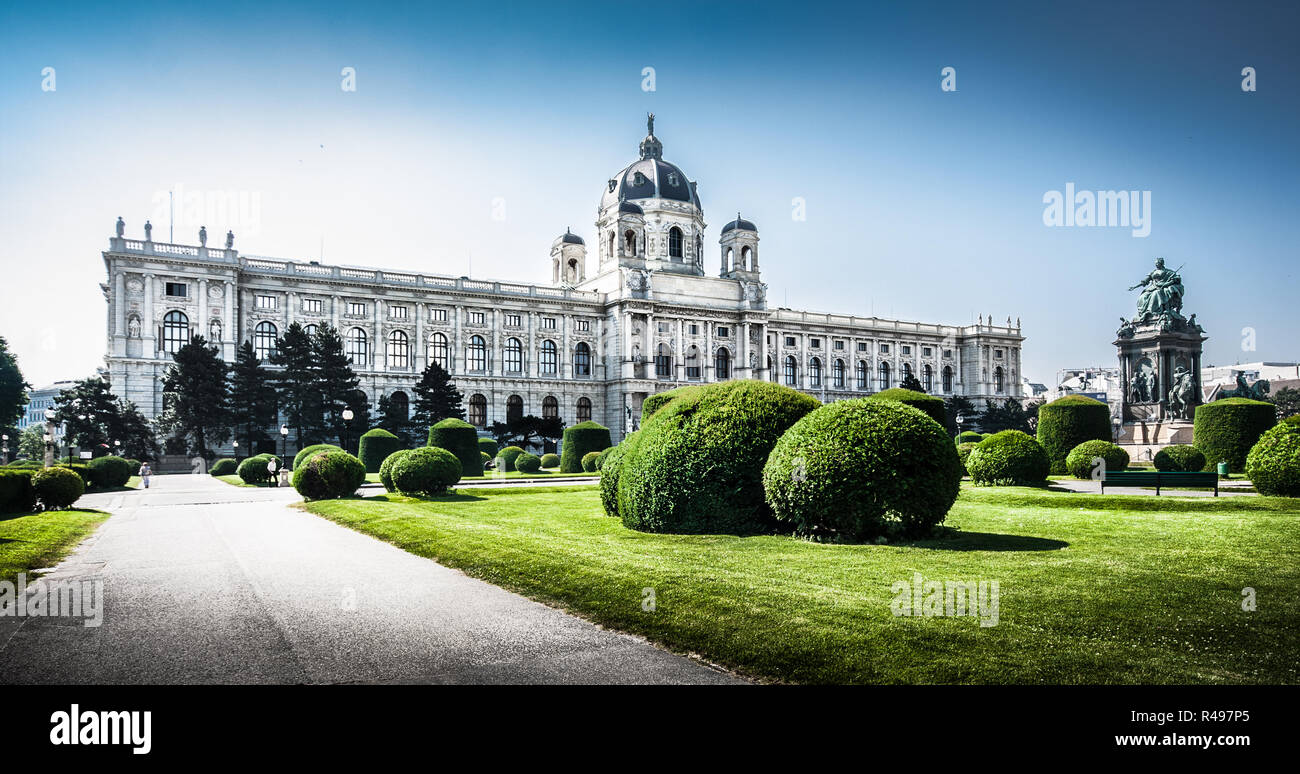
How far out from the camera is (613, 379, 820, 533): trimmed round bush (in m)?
13.0

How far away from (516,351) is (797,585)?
67.3m

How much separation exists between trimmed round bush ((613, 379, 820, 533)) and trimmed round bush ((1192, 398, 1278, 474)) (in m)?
19.2

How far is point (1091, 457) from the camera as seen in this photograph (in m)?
25.1

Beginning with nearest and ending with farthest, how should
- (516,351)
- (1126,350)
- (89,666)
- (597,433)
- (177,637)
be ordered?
1. (89,666)
2. (177,637)
3. (1126,350)
4. (597,433)
5. (516,351)

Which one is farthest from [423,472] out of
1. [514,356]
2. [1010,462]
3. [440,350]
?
[514,356]

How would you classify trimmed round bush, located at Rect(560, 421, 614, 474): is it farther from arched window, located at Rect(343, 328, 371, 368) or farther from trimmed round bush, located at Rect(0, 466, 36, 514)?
arched window, located at Rect(343, 328, 371, 368)

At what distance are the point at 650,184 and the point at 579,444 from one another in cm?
4837

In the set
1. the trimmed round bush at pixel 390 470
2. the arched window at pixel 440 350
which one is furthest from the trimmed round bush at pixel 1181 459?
the arched window at pixel 440 350

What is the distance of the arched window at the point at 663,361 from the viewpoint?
251 feet

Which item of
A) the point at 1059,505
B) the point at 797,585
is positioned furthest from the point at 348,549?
the point at 1059,505

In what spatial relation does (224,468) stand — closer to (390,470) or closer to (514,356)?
(390,470)

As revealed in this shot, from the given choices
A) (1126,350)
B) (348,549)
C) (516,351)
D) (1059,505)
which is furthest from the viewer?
(516,351)
